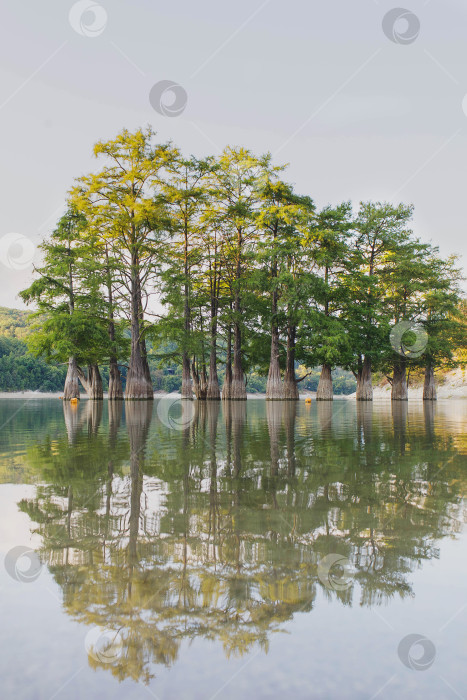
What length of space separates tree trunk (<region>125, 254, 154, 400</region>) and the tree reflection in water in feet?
87.8

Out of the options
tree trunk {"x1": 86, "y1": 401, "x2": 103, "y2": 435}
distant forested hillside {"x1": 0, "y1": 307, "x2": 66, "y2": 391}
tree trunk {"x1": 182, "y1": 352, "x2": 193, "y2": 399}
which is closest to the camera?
tree trunk {"x1": 86, "y1": 401, "x2": 103, "y2": 435}

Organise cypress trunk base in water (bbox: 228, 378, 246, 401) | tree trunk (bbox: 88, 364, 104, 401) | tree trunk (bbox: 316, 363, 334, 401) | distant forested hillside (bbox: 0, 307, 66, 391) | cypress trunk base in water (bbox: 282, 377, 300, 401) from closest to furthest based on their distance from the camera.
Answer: cypress trunk base in water (bbox: 228, 378, 246, 401), cypress trunk base in water (bbox: 282, 377, 300, 401), tree trunk (bbox: 316, 363, 334, 401), tree trunk (bbox: 88, 364, 104, 401), distant forested hillside (bbox: 0, 307, 66, 391)

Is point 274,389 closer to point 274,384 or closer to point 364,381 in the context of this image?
point 274,384

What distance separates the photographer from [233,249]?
3988cm

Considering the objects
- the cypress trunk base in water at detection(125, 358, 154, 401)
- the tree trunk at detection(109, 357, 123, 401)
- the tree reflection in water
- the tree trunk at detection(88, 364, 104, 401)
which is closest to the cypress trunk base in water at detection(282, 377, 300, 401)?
the cypress trunk base in water at detection(125, 358, 154, 401)

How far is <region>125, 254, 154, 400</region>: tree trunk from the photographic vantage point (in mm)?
34312

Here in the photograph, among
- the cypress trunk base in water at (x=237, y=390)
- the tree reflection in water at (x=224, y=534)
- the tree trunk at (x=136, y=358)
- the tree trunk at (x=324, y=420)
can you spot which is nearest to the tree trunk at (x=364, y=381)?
the cypress trunk base in water at (x=237, y=390)

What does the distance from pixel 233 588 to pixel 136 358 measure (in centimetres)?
3232

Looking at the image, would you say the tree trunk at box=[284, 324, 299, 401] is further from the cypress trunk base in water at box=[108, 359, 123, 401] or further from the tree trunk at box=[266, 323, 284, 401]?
the cypress trunk base in water at box=[108, 359, 123, 401]

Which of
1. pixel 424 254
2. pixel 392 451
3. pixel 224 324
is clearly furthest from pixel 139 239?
pixel 392 451

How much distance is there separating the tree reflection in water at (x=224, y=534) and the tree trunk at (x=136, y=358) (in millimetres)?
26767

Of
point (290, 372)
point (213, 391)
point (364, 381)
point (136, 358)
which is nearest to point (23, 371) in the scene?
point (213, 391)

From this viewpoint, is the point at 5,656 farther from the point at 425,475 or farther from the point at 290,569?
the point at 425,475

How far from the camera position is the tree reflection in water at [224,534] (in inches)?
100
